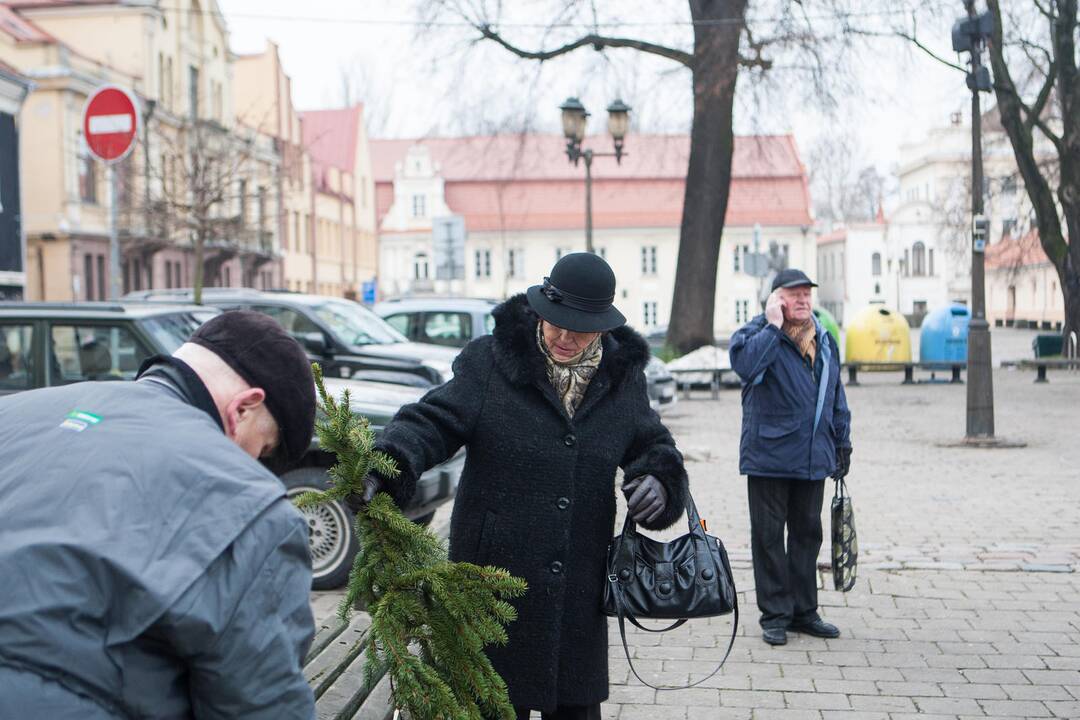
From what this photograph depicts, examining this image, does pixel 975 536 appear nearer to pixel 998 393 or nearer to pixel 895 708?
pixel 895 708

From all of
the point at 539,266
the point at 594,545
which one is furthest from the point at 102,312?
the point at 539,266

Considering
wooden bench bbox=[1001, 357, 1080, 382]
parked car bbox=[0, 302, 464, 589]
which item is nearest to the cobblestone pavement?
parked car bbox=[0, 302, 464, 589]

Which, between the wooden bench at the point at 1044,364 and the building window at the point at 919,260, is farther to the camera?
the building window at the point at 919,260

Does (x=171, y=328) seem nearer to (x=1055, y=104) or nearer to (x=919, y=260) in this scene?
(x=1055, y=104)

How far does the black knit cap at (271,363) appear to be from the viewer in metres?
2.22

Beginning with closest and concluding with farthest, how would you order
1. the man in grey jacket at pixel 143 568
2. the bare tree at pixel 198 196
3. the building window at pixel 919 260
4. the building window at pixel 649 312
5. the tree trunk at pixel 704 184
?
the man in grey jacket at pixel 143 568 → the tree trunk at pixel 704 184 → the bare tree at pixel 198 196 → the building window at pixel 649 312 → the building window at pixel 919 260

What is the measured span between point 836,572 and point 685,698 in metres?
1.43

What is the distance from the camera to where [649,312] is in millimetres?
77562

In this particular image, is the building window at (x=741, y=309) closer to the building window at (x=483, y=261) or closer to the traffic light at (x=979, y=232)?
the building window at (x=483, y=261)

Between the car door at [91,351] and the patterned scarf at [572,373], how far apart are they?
5.39m

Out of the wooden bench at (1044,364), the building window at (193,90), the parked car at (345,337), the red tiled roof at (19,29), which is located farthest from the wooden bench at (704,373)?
the building window at (193,90)

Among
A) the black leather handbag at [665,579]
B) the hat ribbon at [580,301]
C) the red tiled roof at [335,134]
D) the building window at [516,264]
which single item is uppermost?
the red tiled roof at [335,134]

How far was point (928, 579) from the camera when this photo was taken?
7.75 m

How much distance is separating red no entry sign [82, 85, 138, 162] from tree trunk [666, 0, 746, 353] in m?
15.5
